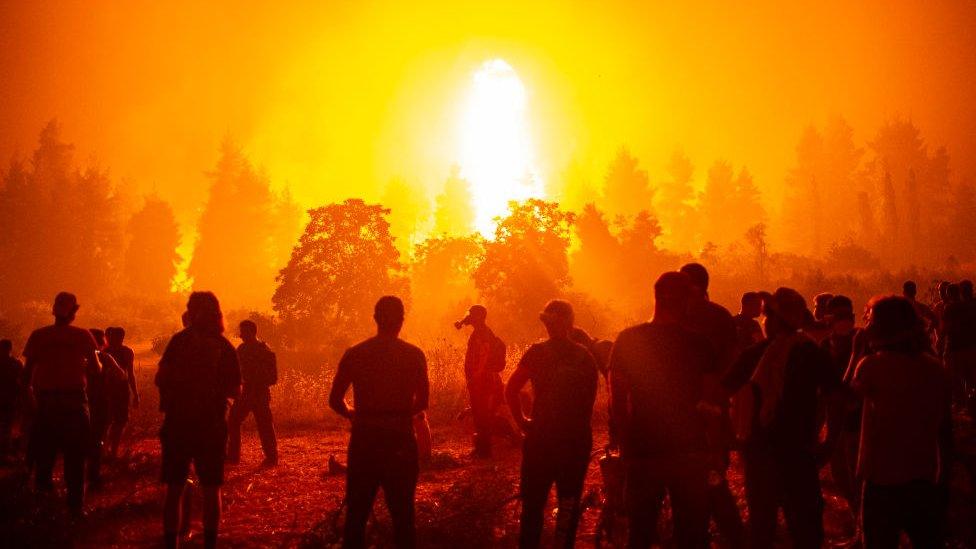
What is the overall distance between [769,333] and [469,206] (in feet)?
265

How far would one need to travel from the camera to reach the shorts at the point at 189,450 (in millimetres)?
5805

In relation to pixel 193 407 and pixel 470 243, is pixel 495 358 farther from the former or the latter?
pixel 470 243

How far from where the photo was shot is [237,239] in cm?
7431

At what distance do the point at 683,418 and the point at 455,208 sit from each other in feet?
262

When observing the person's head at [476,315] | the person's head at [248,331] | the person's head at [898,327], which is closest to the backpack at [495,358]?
the person's head at [476,315]

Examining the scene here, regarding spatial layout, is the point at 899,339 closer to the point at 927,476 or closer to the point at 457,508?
the point at 927,476

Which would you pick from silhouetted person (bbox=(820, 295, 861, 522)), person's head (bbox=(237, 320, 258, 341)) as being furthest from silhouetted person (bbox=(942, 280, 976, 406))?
person's head (bbox=(237, 320, 258, 341))

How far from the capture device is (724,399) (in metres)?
4.64

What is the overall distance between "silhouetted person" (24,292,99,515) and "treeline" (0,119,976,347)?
31.1 meters

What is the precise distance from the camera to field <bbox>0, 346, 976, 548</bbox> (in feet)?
22.3

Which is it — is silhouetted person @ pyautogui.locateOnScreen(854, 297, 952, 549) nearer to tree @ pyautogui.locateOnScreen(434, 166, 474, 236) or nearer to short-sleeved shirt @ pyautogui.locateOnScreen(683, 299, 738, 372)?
short-sleeved shirt @ pyautogui.locateOnScreen(683, 299, 738, 372)

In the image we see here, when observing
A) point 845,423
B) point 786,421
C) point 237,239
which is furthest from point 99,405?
point 237,239

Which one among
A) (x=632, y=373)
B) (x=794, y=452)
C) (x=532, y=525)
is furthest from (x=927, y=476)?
(x=532, y=525)

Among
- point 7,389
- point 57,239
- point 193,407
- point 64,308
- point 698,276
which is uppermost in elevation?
point 57,239
